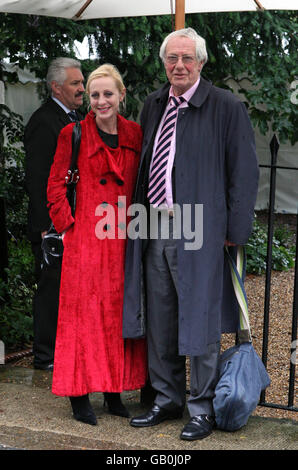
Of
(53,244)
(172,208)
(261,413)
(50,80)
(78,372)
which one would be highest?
(50,80)

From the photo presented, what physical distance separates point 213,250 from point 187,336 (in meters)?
0.45

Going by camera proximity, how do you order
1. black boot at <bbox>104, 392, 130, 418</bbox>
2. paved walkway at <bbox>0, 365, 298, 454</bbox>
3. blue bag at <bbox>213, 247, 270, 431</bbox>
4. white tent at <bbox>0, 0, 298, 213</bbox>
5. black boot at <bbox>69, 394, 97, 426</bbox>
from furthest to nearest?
1. white tent at <bbox>0, 0, 298, 213</bbox>
2. black boot at <bbox>104, 392, 130, 418</bbox>
3. black boot at <bbox>69, 394, 97, 426</bbox>
4. blue bag at <bbox>213, 247, 270, 431</bbox>
5. paved walkway at <bbox>0, 365, 298, 454</bbox>

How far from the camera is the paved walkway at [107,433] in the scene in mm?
3535

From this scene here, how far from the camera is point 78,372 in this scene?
3.83 metres

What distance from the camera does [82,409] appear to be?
3.89 m

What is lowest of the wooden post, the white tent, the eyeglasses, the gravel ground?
the gravel ground

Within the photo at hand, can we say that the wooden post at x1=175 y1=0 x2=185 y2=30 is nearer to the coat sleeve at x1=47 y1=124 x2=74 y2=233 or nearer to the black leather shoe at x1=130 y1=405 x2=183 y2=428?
the coat sleeve at x1=47 y1=124 x2=74 y2=233

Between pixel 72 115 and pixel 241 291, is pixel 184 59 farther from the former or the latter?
pixel 72 115

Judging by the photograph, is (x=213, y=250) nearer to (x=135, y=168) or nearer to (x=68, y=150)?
(x=135, y=168)

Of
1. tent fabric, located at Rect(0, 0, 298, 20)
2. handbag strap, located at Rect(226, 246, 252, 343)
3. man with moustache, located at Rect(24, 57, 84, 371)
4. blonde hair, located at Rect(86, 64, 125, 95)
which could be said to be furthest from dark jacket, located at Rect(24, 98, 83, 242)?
handbag strap, located at Rect(226, 246, 252, 343)

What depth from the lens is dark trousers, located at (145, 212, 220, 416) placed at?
3.76 meters

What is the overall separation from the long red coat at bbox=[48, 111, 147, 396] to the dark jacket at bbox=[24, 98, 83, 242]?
3.68 feet

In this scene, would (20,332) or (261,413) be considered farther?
(20,332)
